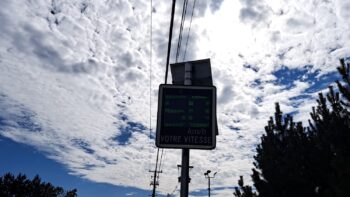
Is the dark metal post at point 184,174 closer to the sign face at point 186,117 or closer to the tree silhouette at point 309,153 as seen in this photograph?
the sign face at point 186,117

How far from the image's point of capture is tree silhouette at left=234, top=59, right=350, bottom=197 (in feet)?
37.7

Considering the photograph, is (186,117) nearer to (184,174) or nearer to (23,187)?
(184,174)

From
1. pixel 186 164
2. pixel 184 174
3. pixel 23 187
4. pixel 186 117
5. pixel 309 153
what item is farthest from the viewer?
pixel 23 187

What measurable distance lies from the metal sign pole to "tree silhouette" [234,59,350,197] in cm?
739

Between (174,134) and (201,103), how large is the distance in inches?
26.8

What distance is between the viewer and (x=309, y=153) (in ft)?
42.3

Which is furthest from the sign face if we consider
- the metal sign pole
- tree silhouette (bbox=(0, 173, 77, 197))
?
tree silhouette (bbox=(0, 173, 77, 197))

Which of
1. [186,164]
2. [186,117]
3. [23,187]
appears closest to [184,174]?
[186,164]

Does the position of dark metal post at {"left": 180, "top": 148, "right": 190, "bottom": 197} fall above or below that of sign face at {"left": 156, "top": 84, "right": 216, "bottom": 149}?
below

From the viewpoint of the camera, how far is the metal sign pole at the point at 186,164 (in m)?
4.48

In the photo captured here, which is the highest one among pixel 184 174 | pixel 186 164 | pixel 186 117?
pixel 186 117

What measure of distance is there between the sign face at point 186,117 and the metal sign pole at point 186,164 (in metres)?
0.14

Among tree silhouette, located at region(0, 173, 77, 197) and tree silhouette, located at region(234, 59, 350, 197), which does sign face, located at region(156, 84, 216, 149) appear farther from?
tree silhouette, located at region(0, 173, 77, 197)

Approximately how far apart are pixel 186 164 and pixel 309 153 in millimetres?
9930
